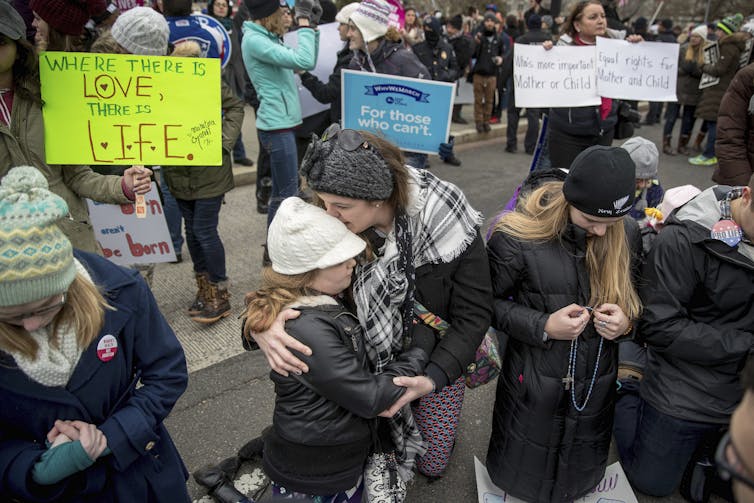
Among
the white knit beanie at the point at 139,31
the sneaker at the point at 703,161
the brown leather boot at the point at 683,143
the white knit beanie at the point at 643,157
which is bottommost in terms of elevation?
the sneaker at the point at 703,161

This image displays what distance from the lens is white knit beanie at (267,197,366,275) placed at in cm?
157

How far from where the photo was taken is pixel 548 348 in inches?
82.3

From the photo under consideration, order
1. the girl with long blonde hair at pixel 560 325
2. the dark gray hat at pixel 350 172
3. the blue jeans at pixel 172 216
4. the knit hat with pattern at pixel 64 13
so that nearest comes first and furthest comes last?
the dark gray hat at pixel 350 172, the girl with long blonde hair at pixel 560 325, the knit hat with pattern at pixel 64 13, the blue jeans at pixel 172 216

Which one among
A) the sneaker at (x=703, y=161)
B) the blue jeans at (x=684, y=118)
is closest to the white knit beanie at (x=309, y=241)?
the sneaker at (x=703, y=161)

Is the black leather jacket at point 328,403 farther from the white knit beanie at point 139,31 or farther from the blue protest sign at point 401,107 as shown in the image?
the blue protest sign at point 401,107

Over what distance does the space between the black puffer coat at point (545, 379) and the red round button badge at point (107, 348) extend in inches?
54.5

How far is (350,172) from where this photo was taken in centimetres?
155

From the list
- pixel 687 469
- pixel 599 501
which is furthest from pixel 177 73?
pixel 687 469

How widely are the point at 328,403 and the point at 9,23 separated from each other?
201cm

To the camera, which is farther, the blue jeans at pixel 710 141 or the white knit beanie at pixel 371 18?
the blue jeans at pixel 710 141

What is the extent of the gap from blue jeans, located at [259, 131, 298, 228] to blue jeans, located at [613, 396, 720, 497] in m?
2.98

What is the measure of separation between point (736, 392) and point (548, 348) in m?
0.95

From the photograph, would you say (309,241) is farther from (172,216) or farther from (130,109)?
(172,216)

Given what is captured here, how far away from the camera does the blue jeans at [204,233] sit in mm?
3596
